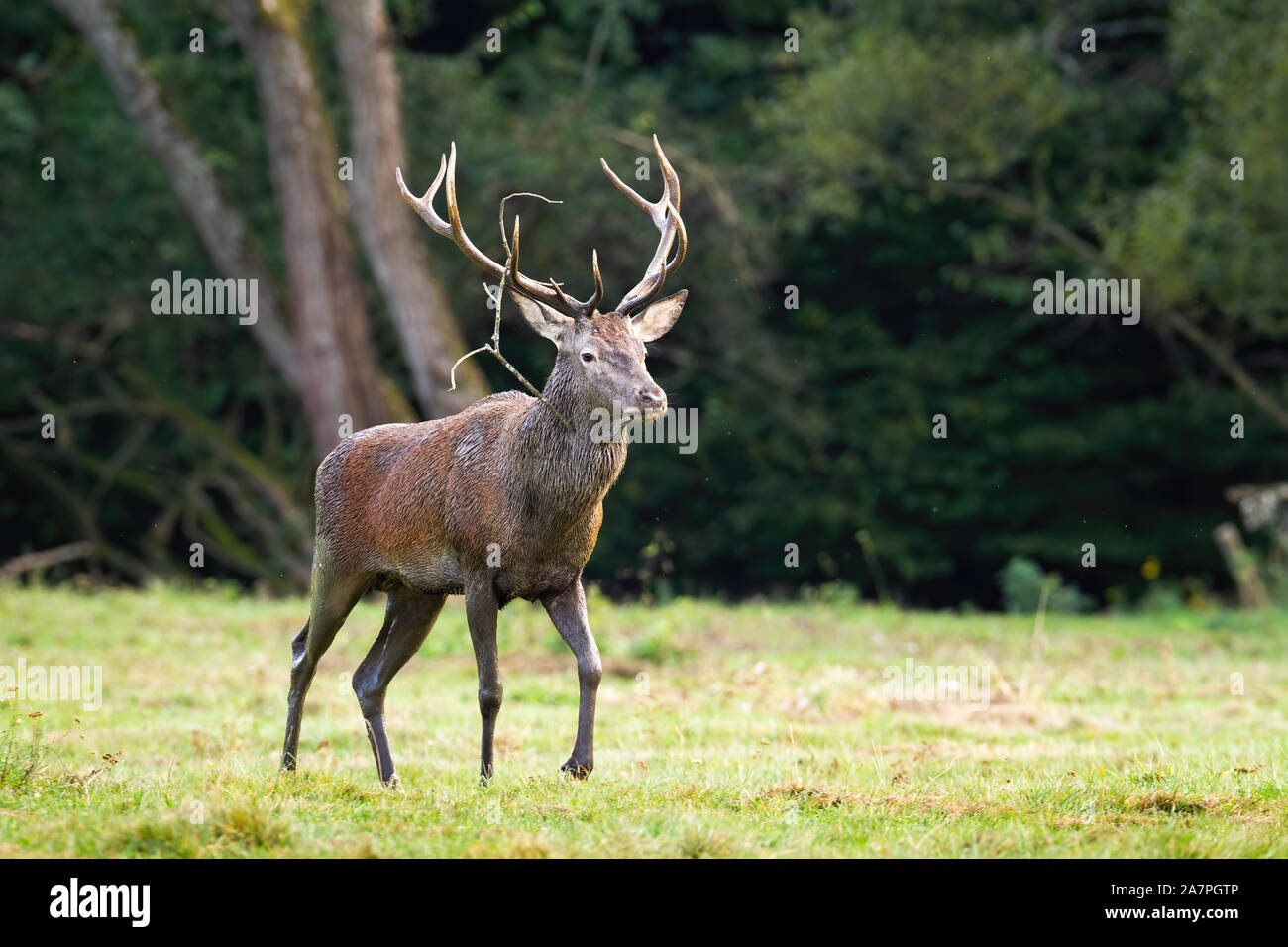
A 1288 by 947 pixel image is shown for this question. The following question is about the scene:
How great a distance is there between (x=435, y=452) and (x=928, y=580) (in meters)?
17.2

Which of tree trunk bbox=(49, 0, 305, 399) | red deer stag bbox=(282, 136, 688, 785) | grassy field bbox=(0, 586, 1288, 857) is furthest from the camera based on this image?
tree trunk bbox=(49, 0, 305, 399)

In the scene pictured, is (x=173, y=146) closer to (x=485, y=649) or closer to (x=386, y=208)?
(x=386, y=208)

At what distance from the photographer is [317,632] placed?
731cm

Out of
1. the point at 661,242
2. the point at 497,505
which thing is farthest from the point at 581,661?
the point at 661,242

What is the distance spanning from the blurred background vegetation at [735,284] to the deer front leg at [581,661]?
11332mm

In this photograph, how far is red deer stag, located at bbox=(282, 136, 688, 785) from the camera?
662cm

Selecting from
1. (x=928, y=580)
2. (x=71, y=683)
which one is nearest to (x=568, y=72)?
(x=928, y=580)

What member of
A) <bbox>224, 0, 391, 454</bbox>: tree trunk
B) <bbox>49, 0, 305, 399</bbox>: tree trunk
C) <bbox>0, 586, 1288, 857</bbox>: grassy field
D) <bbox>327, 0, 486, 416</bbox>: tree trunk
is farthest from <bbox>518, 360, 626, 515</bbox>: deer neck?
<bbox>49, 0, 305, 399</bbox>: tree trunk

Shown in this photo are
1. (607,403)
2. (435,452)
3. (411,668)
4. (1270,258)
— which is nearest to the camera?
(607,403)

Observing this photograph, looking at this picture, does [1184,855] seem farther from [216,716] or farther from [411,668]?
[411,668]

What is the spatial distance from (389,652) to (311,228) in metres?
11.2

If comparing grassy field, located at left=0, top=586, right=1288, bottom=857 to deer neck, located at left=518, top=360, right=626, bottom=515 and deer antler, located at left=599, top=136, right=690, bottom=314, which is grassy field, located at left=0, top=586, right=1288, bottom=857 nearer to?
deer neck, located at left=518, top=360, right=626, bottom=515

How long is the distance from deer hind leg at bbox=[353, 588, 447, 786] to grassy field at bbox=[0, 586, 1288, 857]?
0.86 ft

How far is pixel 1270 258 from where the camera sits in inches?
653
